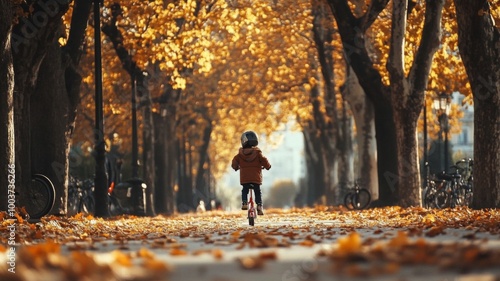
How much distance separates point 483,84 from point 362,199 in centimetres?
1214

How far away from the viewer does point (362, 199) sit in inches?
1403

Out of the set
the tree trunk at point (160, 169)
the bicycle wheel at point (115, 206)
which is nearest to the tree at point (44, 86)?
the bicycle wheel at point (115, 206)

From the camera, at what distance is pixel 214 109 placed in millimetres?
58094

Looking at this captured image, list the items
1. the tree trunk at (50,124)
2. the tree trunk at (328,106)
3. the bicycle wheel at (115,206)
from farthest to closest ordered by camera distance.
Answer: the tree trunk at (328,106) < the bicycle wheel at (115,206) < the tree trunk at (50,124)

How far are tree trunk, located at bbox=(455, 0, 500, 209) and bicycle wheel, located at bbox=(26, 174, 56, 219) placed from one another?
29.6 feet

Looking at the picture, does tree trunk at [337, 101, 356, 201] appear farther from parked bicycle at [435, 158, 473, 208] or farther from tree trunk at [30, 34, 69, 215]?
tree trunk at [30, 34, 69, 215]

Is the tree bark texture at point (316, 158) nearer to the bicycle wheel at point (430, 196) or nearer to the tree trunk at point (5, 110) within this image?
the bicycle wheel at point (430, 196)

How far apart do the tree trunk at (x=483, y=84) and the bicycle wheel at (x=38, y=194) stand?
9016 mm

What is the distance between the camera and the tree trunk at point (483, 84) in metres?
23.1

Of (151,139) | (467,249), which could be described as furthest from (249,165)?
(151,139)

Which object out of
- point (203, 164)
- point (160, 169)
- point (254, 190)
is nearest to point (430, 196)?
point (160, 169)

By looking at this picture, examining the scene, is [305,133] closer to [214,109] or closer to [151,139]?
[214,109]

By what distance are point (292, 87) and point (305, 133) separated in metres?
10.6

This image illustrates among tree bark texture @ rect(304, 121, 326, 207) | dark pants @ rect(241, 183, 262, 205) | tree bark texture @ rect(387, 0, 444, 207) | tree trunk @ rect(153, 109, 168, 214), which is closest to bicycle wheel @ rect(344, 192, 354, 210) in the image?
tree bark texture @ rect(387, 0, 444, 207)
